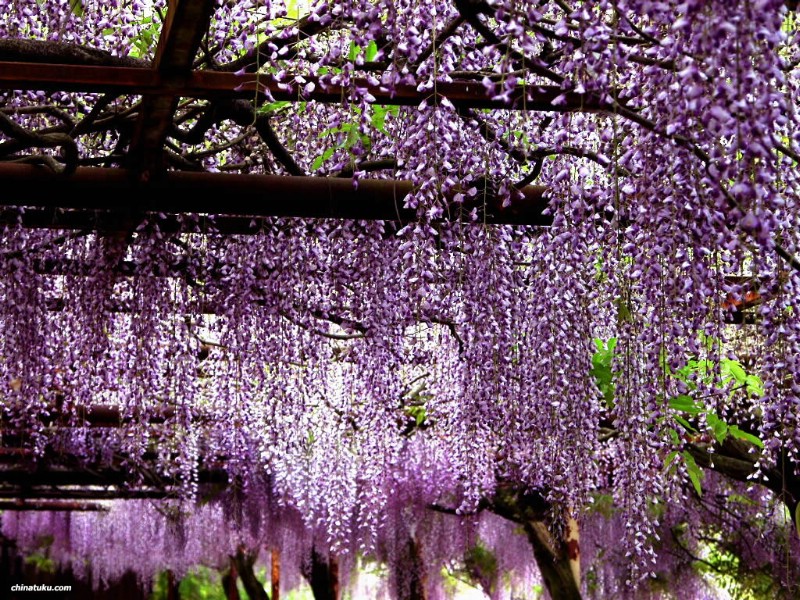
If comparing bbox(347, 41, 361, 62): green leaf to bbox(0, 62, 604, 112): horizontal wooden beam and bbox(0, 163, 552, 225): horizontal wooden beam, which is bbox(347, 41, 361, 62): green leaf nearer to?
bbox(0, 62, 604, 112): horizontal wooden beam

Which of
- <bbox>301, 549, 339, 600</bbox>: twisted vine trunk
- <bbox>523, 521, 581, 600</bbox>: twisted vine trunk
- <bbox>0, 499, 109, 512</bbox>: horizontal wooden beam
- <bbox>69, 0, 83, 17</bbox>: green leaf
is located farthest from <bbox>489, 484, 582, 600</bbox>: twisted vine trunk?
<bbox>0, 499, 109, 512</bbox>: horizontal wooden beam

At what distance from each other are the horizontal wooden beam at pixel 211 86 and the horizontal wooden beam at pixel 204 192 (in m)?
0.70

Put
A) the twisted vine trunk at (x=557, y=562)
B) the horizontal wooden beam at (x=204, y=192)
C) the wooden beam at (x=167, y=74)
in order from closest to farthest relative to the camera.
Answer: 1. the wooden beam at (x=167, y=74)
2. the horizontal wooden beam at (x=204, y=192)
3. the twisted vine trunk at (x=557, y=562)

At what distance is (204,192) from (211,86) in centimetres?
83

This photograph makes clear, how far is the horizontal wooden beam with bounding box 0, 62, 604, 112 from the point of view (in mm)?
3066

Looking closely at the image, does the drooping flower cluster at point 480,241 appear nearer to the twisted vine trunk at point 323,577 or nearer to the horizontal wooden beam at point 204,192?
the horizontal wooden beam at point 204,192

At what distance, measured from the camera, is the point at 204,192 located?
3.87 m

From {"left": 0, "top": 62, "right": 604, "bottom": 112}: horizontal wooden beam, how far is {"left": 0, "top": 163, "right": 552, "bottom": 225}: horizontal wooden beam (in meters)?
0.70

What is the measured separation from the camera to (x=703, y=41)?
6.07 feet

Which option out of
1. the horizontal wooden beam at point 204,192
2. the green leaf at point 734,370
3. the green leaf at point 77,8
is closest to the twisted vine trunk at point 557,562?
the green leaf at point 734,370

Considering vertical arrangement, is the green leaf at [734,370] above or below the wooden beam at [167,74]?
below

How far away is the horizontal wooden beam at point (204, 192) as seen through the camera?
150 inches

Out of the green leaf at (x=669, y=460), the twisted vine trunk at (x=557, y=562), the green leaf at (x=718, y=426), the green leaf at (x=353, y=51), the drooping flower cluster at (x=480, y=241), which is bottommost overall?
the twisted vine trunk at (x=557, y=562)

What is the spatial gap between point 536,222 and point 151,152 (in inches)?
58.0
